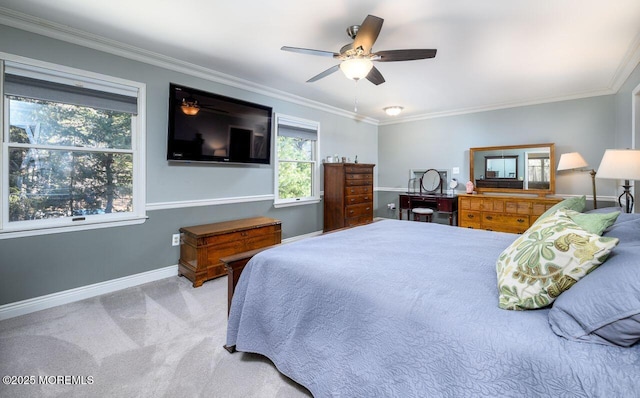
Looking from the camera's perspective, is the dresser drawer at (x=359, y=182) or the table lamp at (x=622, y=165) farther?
the dresser drawer at (x=359, y=182)

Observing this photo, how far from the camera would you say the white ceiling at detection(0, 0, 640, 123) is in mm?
2158

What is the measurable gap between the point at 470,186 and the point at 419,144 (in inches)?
53.0

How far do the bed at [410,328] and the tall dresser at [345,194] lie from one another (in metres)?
2.68

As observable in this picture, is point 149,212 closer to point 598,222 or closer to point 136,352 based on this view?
point 136,352

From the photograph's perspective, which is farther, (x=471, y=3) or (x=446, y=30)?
(x=446, y=30)

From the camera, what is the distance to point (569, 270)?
1024 mm

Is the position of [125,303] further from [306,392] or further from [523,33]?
[523,33]

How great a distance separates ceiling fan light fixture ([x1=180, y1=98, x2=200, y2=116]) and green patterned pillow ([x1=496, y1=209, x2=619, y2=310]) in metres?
3.26

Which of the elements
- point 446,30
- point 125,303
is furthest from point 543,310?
point 125,303

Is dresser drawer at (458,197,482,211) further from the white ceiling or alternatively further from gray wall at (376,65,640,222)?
the white ceiling

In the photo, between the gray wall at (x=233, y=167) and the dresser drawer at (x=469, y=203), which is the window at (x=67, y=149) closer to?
the gray wall at (x=233, y=167)

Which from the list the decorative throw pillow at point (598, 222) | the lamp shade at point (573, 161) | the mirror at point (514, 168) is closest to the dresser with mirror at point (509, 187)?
the mirror at point (514, 168)

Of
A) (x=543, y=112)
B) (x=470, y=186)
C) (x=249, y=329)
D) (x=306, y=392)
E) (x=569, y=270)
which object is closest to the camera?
(x=569, y=270)

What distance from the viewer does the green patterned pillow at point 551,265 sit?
1013 millimetres
